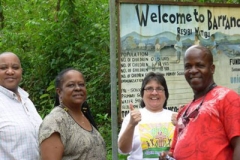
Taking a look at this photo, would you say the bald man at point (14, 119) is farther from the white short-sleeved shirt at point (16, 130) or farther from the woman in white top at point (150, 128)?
the woman in white top at point (150, 128)

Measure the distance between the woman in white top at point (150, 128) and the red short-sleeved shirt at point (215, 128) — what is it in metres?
0.83

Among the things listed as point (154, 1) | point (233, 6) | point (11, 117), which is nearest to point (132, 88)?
point (154, 1)

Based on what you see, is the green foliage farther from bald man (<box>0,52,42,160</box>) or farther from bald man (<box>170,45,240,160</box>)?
bald man (<box>170,45,240,160</box>)

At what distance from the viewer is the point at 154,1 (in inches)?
163

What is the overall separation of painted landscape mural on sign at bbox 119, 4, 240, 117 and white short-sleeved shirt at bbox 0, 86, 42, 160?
0.83m

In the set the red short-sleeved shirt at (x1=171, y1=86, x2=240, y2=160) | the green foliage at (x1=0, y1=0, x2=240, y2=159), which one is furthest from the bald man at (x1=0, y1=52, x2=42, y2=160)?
the green foliage at (x1=0, y1=0, x2=240, y2=159)

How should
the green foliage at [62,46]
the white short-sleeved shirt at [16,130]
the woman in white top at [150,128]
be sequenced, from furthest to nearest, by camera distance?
the green foliage at [62,46]
the woman in white top at [150,128]
the white short-sleeved shirt at [16,130]

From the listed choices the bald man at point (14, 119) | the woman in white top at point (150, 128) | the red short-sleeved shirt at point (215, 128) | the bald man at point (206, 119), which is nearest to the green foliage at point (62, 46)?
the woman in white top at point (150, 128)

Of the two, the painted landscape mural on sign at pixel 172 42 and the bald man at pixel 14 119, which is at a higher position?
the painted landscape mural on sign at pixel 172 42

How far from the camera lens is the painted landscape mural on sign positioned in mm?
3951

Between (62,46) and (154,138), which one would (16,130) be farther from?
(62,46)

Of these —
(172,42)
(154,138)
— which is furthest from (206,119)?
(172,42)

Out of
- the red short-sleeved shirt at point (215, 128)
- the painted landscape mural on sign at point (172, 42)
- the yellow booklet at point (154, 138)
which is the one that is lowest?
the yellow booklet at point (154, 138)

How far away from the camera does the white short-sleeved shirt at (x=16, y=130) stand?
334cm
